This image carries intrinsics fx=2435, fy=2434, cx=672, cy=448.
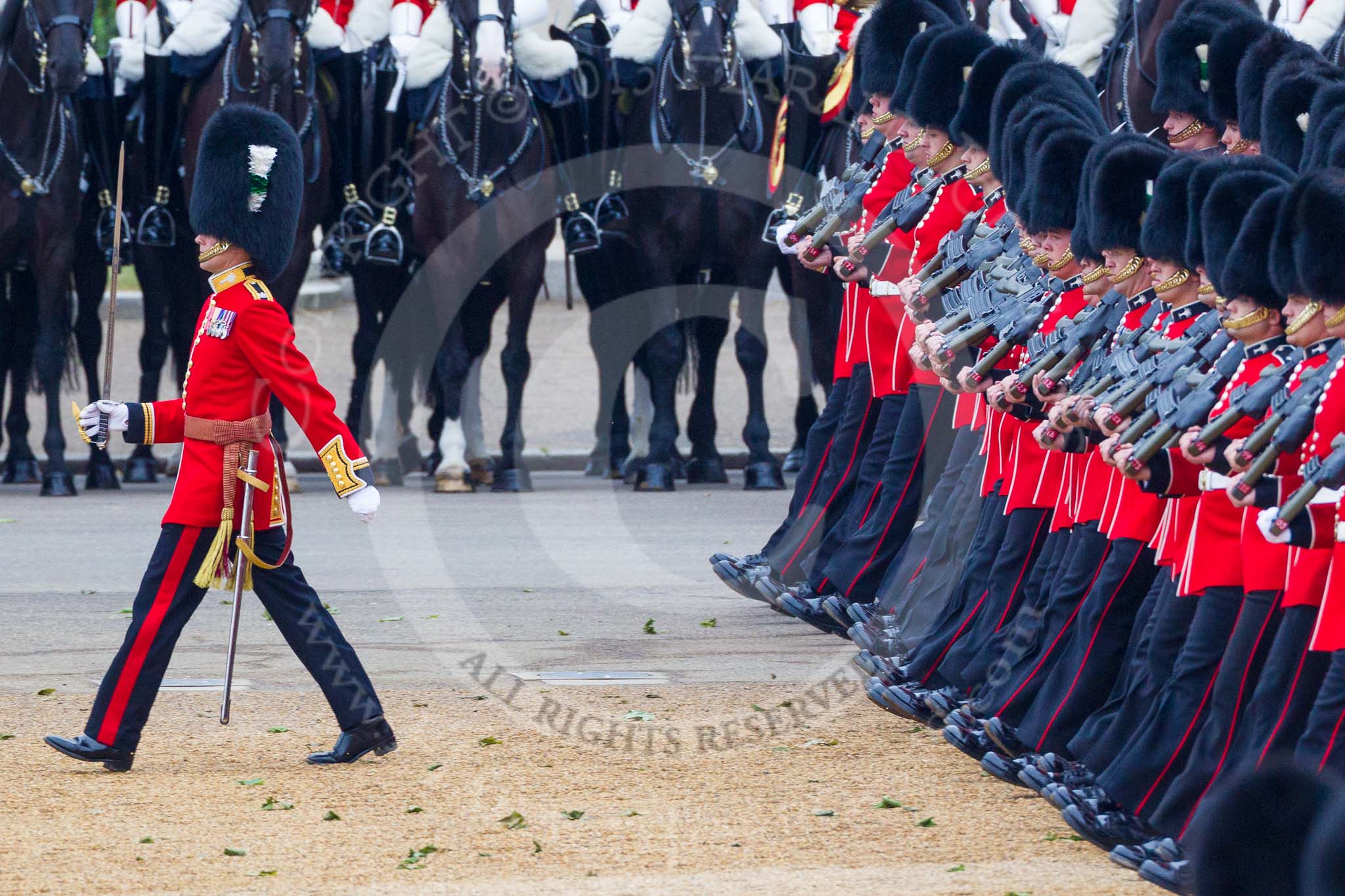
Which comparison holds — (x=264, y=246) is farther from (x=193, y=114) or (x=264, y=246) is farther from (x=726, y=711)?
(x=193, y=114)

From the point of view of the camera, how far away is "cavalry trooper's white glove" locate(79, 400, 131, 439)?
6.09 metres

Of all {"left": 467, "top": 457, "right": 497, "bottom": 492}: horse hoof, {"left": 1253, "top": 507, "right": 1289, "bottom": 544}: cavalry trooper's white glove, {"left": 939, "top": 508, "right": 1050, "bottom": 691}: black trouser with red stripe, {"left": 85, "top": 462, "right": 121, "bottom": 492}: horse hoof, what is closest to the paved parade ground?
{"left": 939, "top": 508, "right": 1050, "bottom": 691}: black trouser with red stripe

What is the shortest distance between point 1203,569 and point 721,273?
297 inches

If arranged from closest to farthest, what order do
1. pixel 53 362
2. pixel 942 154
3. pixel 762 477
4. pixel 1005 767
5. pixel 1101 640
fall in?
1. pixel 1101 640
2. pixel 1005 767
3. pixel 942 154
4. pixel 53 362
5. pixel 762 477

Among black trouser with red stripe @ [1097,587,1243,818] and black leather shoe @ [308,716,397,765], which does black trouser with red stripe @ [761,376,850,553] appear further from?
black trouser with red stripe @ [1097,587,1243,818]

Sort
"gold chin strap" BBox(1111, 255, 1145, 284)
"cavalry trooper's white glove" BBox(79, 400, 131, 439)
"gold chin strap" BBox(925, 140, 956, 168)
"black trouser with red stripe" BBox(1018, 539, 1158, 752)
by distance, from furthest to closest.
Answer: "gold chin strap" BBox(925, 140, 956, 168) → "cavalry trooper's white glove" BBox(79, 400, 131, 439) → "gold chin strap" BBox(1111, 255, 1145, 284) → "black trouser with red stripe" BBox(1018, 539, 1158, 752)

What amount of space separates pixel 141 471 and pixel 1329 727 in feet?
30.2

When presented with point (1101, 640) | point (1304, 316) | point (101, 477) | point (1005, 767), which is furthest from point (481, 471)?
point (1304, 316)

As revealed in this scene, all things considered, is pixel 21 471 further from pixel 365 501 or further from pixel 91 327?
pixel 365 501

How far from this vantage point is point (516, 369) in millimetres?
12453

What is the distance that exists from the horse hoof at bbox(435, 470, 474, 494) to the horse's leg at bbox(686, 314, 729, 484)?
4.10ft

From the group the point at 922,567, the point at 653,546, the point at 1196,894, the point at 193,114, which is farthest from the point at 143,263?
the point at 1196,894

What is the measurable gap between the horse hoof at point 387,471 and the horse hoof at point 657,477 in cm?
138

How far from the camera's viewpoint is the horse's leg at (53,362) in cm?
1203
